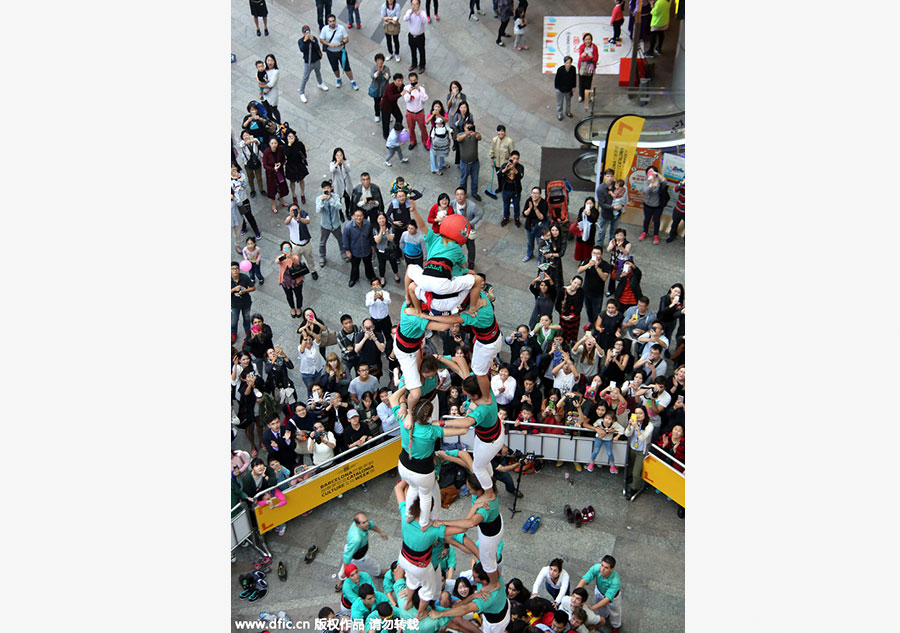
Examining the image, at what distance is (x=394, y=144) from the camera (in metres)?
23.1

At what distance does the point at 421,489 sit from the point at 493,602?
1935mm

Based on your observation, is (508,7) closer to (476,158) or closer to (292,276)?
(476,158)

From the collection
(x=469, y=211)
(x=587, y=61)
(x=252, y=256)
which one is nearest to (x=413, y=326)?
(x=469, y=211)

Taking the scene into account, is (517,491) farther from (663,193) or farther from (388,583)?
(663,193)

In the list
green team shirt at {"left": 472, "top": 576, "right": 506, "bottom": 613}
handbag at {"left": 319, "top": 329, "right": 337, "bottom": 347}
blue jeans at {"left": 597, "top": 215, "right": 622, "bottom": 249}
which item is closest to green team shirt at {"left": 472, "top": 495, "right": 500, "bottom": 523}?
green team shirt at {"left": 472, "top": 576, "right": 506, "bottom": 613}

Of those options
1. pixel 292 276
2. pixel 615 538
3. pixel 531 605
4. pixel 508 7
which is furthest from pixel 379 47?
pixel 531 605

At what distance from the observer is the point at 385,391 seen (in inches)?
672

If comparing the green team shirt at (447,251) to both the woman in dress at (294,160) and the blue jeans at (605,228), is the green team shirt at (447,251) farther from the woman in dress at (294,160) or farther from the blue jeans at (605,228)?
the woman in dress at (294,160)

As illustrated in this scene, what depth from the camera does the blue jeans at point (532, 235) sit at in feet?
67.4

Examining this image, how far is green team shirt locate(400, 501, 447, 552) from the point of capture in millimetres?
13117

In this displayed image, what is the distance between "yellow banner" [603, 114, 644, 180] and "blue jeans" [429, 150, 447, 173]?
3369 millimetres

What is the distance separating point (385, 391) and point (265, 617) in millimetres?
3667

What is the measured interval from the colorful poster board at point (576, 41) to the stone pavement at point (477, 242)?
292 millimetres

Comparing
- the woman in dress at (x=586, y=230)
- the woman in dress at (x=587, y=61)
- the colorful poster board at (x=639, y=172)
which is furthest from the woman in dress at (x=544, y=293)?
the woman in dress at (x=587, y=61)
